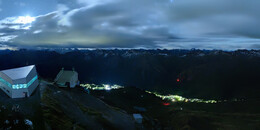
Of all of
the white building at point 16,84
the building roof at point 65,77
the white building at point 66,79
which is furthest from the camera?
the building roof at point 65,77

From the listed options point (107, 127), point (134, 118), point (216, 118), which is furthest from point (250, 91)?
point (107, 127)

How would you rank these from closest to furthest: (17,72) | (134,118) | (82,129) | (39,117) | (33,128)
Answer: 1. (33,128)
2. (39,117)
3. (82,129)
4. (17,72)
5. (134,118)

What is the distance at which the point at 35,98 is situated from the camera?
2564 inches

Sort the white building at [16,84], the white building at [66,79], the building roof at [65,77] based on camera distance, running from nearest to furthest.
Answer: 1. the white building at [16,84]
2. the white building at [66,79]
3. the building roof at [65,77]

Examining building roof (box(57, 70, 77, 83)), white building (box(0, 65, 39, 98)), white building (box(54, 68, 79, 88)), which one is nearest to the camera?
white building (box(0, 65, 39, 98))

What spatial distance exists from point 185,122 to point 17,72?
84136mm

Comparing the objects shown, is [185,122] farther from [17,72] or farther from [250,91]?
[250,91]

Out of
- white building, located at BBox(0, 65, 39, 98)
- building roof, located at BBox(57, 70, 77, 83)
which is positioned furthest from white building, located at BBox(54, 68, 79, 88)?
white building, located at BBox(0, 65, 39, 98)

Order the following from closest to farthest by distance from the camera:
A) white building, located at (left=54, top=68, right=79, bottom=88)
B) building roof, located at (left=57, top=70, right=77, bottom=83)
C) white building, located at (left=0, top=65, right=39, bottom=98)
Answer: white building, located at (left=0, top=65, right=39, bottom=98)
white building, located at (left=54, top=68, right=79, bottom=88)
building roof, located at (left=57, top=70, right=77, bottom=83)

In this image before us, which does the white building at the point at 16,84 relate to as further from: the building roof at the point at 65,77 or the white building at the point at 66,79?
the building roof at the point at 65,77

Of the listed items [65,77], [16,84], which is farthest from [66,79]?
[16,84]

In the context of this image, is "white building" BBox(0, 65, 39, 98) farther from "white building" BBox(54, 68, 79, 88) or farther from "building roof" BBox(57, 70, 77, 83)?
"building roof" BBox(57, 70, 77, 83)

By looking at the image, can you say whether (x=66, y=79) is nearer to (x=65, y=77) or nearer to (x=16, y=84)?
(x=65, y=77)

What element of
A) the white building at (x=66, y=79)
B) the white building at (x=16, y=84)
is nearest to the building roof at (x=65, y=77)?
→ the white building at (x=66, y=79)
